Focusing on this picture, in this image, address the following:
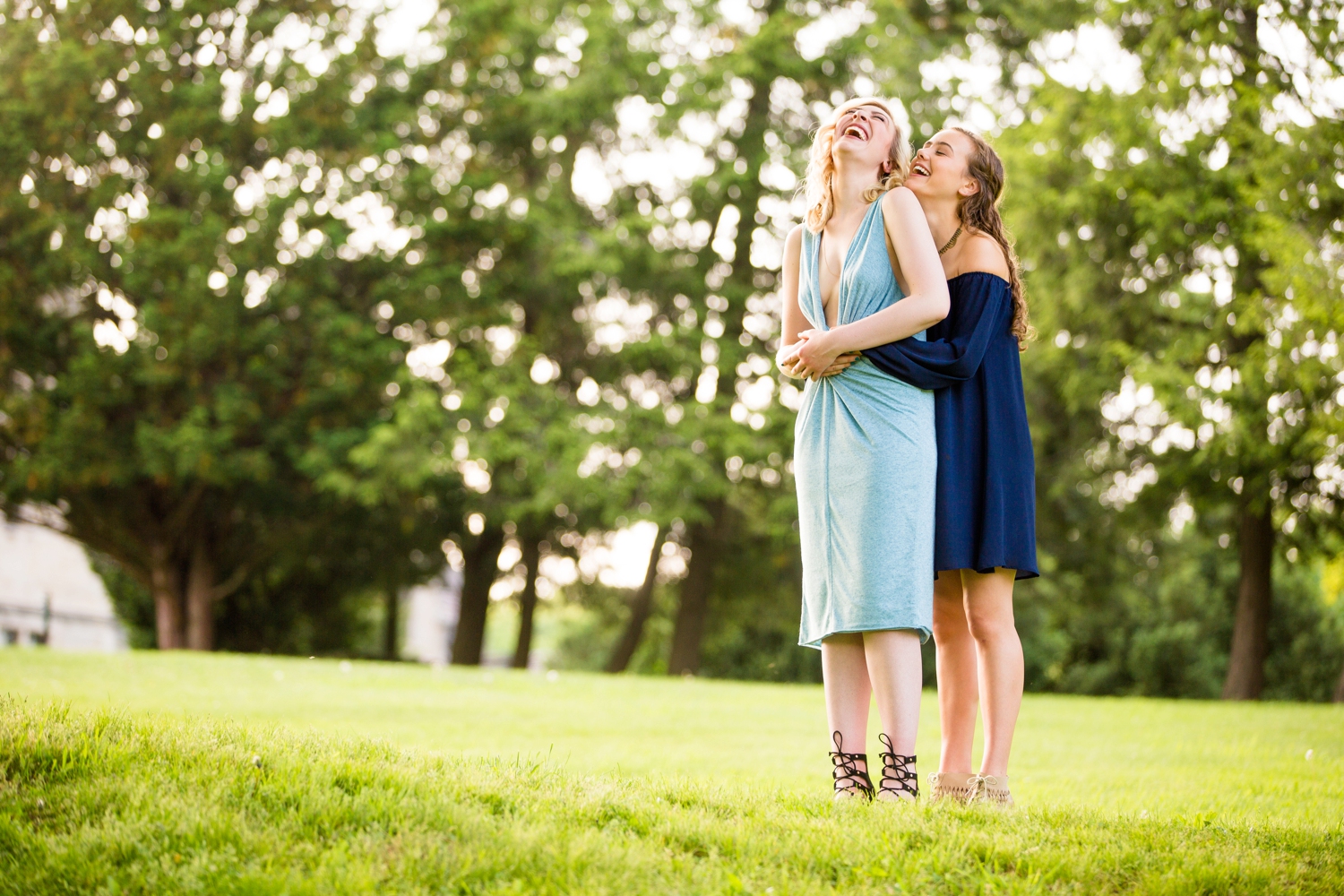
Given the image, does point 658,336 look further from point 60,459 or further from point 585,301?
point 60,459

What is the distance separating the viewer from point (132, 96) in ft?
61.2

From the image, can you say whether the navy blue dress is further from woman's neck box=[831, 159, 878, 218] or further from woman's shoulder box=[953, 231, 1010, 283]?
woman's neck box=[831, 159, 878, 218]

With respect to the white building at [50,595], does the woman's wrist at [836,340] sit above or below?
above

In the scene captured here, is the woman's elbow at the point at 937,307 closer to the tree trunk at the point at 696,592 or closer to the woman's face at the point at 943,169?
the woman's face at the point at 943,169

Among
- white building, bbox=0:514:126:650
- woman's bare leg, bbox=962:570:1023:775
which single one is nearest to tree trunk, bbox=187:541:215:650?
white building, bbox=0:514:126:650

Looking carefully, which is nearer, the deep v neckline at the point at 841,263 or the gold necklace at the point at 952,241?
the deep v neckline at the point at 841,263

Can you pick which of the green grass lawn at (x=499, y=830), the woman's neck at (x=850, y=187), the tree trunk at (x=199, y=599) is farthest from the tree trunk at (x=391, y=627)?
the woman's neck at (x=850, y=187)

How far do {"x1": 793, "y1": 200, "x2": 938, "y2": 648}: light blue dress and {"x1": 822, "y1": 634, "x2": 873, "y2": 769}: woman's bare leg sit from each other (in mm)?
85

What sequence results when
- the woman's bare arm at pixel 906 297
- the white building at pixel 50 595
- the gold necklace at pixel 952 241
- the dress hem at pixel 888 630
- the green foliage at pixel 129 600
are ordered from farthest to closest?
the white building at pixel 50 595, the green foliage at pixel 129 600, the gold necklace at pixel 952 241, the woman's bare arm at pixel 906 297, the dress hem at pixel 888 630

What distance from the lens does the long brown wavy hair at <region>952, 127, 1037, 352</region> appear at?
3945 millimetres

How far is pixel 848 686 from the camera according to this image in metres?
3.75

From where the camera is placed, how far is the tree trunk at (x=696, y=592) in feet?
62.0

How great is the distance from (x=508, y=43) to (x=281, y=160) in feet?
13.9

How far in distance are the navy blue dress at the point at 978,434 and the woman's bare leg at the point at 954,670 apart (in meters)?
0.24
